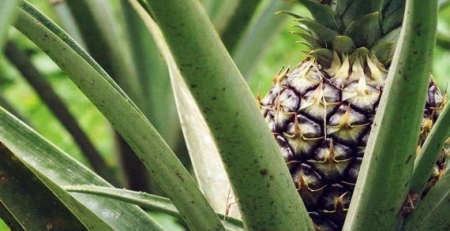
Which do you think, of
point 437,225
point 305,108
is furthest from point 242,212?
point 305,108

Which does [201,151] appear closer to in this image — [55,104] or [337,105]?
[337,105]

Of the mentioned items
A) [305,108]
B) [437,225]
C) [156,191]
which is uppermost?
[305,108]

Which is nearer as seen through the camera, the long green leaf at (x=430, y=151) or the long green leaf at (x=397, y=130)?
the long green leaf at (x=397, y=130)

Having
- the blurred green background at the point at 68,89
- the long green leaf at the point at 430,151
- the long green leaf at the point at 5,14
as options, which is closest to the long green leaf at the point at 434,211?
the long green leaf at the point at 430,151

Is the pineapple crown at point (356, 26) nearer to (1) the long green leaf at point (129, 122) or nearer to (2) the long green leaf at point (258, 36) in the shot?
(1) the long green leaf at point (129, 122)

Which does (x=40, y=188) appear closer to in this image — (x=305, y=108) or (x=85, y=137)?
(x=305, y=108)

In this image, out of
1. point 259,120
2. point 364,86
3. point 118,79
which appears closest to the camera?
point 259,120

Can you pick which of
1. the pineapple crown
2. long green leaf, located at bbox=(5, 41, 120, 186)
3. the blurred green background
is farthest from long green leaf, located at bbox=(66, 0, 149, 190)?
the blurred green background
